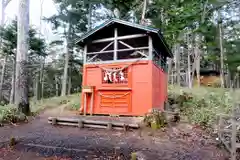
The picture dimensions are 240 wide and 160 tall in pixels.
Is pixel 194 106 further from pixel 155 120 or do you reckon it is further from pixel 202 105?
pixel 155 120

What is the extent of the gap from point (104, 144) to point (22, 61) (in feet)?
20.1

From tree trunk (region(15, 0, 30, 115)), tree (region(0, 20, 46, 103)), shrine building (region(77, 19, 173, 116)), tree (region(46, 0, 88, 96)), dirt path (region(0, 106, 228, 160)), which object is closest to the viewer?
dirt path (region(0, 106, 228, 160))

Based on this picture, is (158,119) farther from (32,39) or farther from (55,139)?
(32,39)

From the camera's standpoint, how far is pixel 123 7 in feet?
67.1

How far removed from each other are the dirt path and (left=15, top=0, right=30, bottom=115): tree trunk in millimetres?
1785

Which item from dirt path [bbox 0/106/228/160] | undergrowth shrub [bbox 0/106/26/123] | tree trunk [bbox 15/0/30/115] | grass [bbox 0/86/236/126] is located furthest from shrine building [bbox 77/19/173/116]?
undergrowth shrub [bbox 0/106/26/123]

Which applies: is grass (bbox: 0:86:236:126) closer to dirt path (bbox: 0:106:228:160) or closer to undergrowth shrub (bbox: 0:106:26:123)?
undergrowth shrub (bbox: 0:106:26:123)

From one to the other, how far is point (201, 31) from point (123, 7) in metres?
17.9

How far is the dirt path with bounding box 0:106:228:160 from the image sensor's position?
17.3 feet

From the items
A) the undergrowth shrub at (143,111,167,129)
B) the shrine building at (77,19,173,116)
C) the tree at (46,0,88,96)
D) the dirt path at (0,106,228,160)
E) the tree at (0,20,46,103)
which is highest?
the tree at (46,0,88,96)

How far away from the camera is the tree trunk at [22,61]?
9797mm

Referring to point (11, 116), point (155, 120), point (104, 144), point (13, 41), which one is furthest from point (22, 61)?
point (13, 41)

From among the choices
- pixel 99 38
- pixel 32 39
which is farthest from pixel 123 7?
pixel 99 38

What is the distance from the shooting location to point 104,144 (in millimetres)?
6102
